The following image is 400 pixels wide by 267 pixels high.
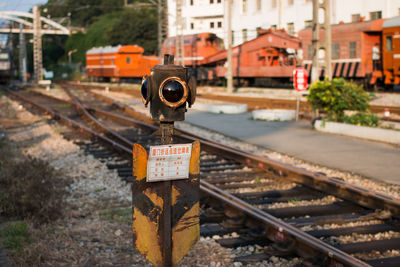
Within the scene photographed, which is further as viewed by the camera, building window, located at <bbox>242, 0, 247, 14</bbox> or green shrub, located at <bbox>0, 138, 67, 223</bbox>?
building window, located at <bbox>242, 0, 247, 14</bbox>

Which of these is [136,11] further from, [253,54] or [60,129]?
[60,129]

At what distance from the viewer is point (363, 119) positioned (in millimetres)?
12383

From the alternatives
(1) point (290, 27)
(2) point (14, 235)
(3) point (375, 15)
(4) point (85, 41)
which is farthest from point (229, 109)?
(4) point (85, 41)

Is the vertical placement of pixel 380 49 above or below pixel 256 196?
above

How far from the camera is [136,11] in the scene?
7006 cm

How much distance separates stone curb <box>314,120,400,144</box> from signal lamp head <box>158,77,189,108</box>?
28.8ft

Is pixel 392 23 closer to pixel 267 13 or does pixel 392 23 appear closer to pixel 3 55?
pixel 267 13

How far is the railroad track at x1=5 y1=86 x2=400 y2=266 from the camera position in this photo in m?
4.50

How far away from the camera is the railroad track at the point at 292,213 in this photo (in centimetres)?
450

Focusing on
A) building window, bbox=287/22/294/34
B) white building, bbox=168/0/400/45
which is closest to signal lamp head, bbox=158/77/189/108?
white building, bbox=168/0/400/45

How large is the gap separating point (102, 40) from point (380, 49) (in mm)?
55858

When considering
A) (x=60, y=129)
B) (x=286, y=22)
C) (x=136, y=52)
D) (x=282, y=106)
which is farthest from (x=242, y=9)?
(x=60, y=129)

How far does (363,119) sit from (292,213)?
24.3 ft

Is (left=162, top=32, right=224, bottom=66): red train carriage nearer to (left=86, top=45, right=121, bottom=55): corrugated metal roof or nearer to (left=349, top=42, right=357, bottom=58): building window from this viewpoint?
(left=86, top=45, right=121, bottom=55): corrugated metal roof
